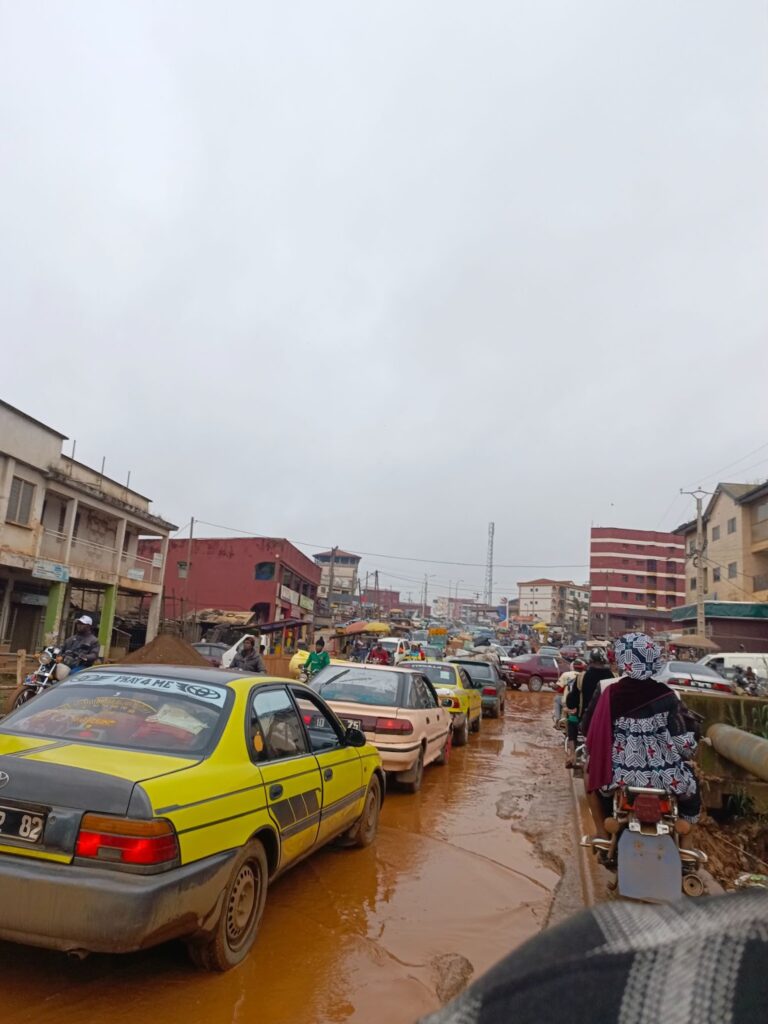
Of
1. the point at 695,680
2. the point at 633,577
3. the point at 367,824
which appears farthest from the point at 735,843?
the point at 633,577

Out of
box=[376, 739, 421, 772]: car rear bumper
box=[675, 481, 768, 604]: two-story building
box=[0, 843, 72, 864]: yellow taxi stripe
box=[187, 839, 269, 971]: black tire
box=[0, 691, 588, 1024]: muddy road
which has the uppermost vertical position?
box=[675, 481, 768, 604]: two-story building

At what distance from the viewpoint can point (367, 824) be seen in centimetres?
626

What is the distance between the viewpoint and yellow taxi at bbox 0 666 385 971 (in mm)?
3084

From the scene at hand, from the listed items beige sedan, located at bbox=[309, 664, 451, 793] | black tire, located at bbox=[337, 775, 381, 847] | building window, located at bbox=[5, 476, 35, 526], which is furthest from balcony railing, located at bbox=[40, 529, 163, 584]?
black tire, located at bbox=[337, 775, 381, 847]

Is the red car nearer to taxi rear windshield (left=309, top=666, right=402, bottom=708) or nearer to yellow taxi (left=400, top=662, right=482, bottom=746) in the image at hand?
yellow taxi (left=400, top=662, right=482, bottom=746)

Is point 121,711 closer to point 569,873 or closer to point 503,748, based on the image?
point 569,873

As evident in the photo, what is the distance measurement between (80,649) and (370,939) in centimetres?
722

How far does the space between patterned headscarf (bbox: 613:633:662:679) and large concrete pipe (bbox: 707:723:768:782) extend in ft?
5.52

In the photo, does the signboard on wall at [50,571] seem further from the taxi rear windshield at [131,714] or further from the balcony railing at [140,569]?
the taxi rear windshield at [131,714]

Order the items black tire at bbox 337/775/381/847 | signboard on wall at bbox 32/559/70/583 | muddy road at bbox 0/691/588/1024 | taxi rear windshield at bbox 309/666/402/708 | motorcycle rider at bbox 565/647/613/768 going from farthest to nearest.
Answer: signboard on wall at bbox 32/559/70/583 → taxi rear windshield at bbox 309/666/402/708 → motorcycle rider at bbox 565/647/613/768 → black tire at bbox 337/775/381/847 → muddy road at bbox 0/691/588/1024

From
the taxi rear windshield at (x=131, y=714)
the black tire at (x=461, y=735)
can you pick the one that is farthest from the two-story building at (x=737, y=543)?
the taxi rear windshield at (x=131, y=714)

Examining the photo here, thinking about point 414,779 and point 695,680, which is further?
point 695,680

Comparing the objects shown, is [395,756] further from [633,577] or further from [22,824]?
[633,577]

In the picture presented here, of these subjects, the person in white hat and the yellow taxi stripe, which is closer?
the yellow taxi stripe
